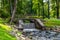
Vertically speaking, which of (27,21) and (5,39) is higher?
(5,39)

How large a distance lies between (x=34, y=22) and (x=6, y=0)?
1953 centimetres

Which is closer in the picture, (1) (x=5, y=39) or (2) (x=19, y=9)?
(1) (x=5, y=39)

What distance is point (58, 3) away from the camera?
4853cm

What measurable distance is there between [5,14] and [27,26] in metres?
9.50

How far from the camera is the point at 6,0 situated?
5303 cm

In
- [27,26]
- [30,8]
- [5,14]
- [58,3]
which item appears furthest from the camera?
[30,8]

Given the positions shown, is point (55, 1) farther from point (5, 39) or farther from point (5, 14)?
point (5, 39)

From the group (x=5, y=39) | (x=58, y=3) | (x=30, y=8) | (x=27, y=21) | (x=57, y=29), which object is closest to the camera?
(x=5, y=39)

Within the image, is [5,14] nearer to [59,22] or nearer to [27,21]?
[27,21]

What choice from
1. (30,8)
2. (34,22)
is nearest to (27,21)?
(34,22)

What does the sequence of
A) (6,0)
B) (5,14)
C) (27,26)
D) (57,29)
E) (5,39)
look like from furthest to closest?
(6,0) < (5,14) < (27,26) < (57,29) < (5,39)

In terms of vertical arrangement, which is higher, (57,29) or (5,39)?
(5,39)

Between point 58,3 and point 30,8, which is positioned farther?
point 30,8

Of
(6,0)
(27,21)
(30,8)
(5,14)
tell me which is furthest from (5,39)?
(30,8)
